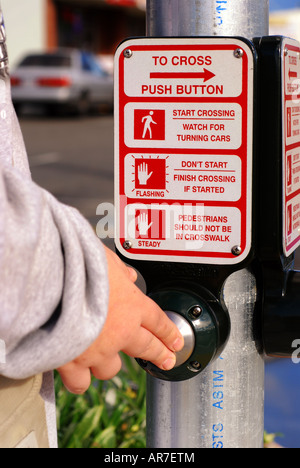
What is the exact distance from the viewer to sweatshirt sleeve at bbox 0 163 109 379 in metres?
1.03

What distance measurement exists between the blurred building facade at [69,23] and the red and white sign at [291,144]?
19.6 meters

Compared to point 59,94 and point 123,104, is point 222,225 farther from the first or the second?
point 59,94

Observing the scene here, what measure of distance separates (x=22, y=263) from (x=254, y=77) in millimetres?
528

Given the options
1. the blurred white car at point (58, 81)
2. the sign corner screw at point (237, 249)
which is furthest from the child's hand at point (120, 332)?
the blurred white car at point (58, 81)

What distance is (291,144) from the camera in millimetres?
1410

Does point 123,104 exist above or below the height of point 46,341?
above

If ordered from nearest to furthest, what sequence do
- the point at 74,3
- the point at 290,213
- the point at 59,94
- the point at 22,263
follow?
the point at 22,263, the point at 290,213, the point at 59,94, the point at 74,3

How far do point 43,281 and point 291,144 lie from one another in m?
0.57

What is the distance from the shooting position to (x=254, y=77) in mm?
1318

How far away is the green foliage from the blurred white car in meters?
14.1

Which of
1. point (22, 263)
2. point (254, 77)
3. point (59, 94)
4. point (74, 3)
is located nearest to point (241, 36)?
point (254, 77)

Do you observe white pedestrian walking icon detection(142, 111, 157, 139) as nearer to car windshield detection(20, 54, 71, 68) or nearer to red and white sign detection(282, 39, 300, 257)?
red and white sign detection(282, 39, 300, 257)

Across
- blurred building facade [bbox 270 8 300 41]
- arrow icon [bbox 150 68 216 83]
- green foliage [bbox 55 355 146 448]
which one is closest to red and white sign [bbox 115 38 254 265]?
arrow icon [bbox 150 68 216 83]

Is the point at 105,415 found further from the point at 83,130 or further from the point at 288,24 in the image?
the point at 288,24
